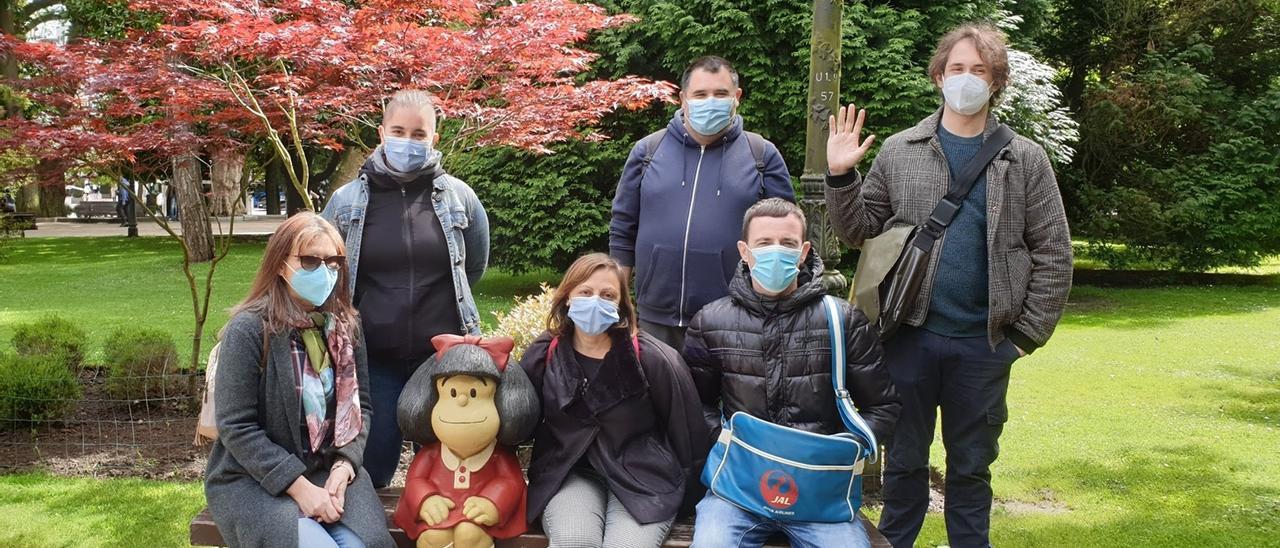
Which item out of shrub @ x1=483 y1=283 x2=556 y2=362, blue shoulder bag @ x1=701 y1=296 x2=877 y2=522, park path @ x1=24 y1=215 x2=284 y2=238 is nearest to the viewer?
blue shoulder bag @ x1=701 y1=296 x2=877 y2=522

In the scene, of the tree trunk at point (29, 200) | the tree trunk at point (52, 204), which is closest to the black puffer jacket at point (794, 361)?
the tree trunk at point (29, 200)

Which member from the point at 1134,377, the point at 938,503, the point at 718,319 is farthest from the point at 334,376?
the point at 1134,377

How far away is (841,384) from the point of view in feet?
10.5

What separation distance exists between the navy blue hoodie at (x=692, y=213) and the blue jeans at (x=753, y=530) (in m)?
0.88

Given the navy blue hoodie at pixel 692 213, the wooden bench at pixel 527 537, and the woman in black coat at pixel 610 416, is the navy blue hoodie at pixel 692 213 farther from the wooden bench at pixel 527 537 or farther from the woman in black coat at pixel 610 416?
the wooden bench at pixel 527 537

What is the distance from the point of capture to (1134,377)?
8.81 metres

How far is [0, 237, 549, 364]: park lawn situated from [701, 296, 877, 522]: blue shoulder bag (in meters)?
6.72

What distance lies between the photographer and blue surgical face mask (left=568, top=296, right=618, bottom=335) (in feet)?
10.5

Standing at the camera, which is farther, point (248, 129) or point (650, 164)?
point (248, 129)

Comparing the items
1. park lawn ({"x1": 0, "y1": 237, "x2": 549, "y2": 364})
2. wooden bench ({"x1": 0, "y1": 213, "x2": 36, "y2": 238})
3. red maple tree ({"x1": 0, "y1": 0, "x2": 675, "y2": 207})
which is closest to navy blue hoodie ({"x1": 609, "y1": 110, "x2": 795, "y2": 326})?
red maple tree ({"x1": 0, "y1": 0, "x2": 675, "y2": 207})

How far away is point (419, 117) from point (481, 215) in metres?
0.51

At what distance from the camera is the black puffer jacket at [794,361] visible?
3211 millimetres

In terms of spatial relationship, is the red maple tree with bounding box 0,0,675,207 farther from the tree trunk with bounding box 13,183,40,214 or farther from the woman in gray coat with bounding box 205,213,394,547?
the tree trunk with bounding box 13,183,40,214

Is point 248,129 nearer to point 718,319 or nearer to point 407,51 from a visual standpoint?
point 407,51
